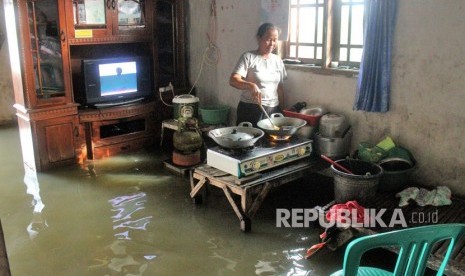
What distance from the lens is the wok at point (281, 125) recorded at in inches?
150

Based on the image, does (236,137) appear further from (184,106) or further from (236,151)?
(184,106)

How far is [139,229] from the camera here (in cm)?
361

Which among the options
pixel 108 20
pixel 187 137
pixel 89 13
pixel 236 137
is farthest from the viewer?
pixel 108 20

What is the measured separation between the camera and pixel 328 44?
4.35m

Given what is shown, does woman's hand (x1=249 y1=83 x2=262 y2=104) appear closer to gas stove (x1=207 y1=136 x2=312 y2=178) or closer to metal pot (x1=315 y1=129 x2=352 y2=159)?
gas stove (x1=207 y1=136 x2=312 y2=178)

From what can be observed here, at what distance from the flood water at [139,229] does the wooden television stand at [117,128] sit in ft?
1.50

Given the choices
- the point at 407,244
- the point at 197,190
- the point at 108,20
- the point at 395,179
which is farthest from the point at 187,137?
the point at 407,244

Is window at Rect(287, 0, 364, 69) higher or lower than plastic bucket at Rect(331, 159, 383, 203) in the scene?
higher

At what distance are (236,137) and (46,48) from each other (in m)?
2.63

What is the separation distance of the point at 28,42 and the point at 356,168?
3.60 meters

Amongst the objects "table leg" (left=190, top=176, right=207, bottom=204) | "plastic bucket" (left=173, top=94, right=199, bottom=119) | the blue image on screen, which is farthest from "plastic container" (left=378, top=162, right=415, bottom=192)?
the blue image on screen

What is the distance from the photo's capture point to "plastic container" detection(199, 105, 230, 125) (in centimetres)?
535

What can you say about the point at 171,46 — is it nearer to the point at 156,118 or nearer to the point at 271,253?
the point at 156,118

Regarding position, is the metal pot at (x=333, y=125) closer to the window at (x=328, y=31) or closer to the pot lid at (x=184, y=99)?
the window at (x=328, y=31)
